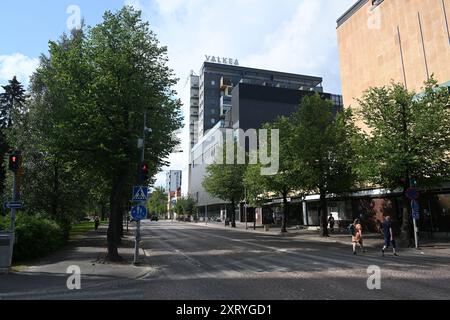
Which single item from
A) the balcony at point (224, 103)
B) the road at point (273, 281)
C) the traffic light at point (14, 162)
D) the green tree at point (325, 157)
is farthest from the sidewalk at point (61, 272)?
the balcony at point (224, 103)

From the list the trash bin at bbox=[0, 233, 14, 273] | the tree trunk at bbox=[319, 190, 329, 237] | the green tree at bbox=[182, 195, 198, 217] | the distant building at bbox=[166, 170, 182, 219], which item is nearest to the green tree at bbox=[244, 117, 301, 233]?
the tree trunk at bbox=[319, 190, 329, 237]

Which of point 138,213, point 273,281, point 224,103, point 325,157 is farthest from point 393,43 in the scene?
point 224,103

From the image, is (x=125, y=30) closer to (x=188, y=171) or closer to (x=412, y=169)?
(x=412, y=169)

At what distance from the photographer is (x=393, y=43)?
117 ft

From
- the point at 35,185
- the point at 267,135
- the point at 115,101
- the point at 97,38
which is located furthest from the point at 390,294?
the point at 267,135

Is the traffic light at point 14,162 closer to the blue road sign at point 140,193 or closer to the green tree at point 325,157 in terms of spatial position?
the blue road sign at point 140,193

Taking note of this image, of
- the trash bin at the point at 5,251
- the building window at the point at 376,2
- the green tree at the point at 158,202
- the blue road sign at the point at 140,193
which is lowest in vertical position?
the trash bin at the point at 5,251

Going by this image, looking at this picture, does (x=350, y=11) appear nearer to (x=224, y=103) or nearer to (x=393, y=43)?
(x=393, y=43)

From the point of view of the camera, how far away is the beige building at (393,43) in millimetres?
30562

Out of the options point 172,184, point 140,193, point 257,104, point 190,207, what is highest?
point 257,104

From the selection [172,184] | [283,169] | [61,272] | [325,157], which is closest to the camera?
[61,272]

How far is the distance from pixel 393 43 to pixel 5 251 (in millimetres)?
35580

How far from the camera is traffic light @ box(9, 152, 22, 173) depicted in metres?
13.1

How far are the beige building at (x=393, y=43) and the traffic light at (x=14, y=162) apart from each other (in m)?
27.7
